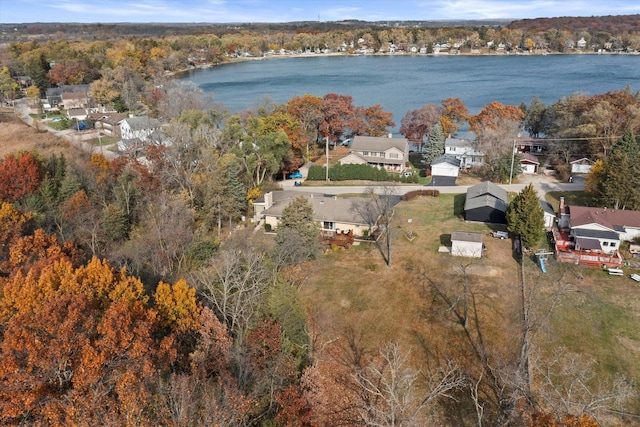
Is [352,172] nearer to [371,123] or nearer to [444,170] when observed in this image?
[444,170]

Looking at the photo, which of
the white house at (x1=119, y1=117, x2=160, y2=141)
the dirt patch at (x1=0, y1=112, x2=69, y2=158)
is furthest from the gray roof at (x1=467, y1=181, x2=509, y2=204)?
the dirt patch at (x1=0, y1=112, x2=69, y2=158)

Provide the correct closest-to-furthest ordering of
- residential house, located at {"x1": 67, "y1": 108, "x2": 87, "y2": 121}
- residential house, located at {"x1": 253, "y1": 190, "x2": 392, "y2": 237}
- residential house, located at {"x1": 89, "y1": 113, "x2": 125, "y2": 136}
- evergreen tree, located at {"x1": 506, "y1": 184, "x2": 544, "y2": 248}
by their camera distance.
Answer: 1. evergreen tree, located at {"x1": 506, "y1": 184, "x2": 544, "y2": 248}
2. residential house, located at {"x1": 253, "y1": 190, "x2": 392, "y2": 237}
3. residential house, located at {"x1": 89, "y1": 113, "x2": 125, "y2": 136}
4. residential house, located at {"x1": 67, "y1": 108, "x2": 87, "y2": 121}

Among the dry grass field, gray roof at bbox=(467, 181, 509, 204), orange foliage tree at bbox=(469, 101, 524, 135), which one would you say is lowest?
the dry grass field

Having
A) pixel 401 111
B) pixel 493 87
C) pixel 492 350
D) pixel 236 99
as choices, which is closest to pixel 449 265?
pixel 492 350

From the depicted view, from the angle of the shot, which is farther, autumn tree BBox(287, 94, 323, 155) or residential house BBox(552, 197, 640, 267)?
autumn tree BBox(287, 94, 323, 155)

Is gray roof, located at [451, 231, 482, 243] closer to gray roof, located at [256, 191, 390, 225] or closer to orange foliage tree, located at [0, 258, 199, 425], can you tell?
gray roof, located at [256, 191, 390, 225]

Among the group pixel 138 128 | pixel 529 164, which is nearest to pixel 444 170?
pixel 529 164
